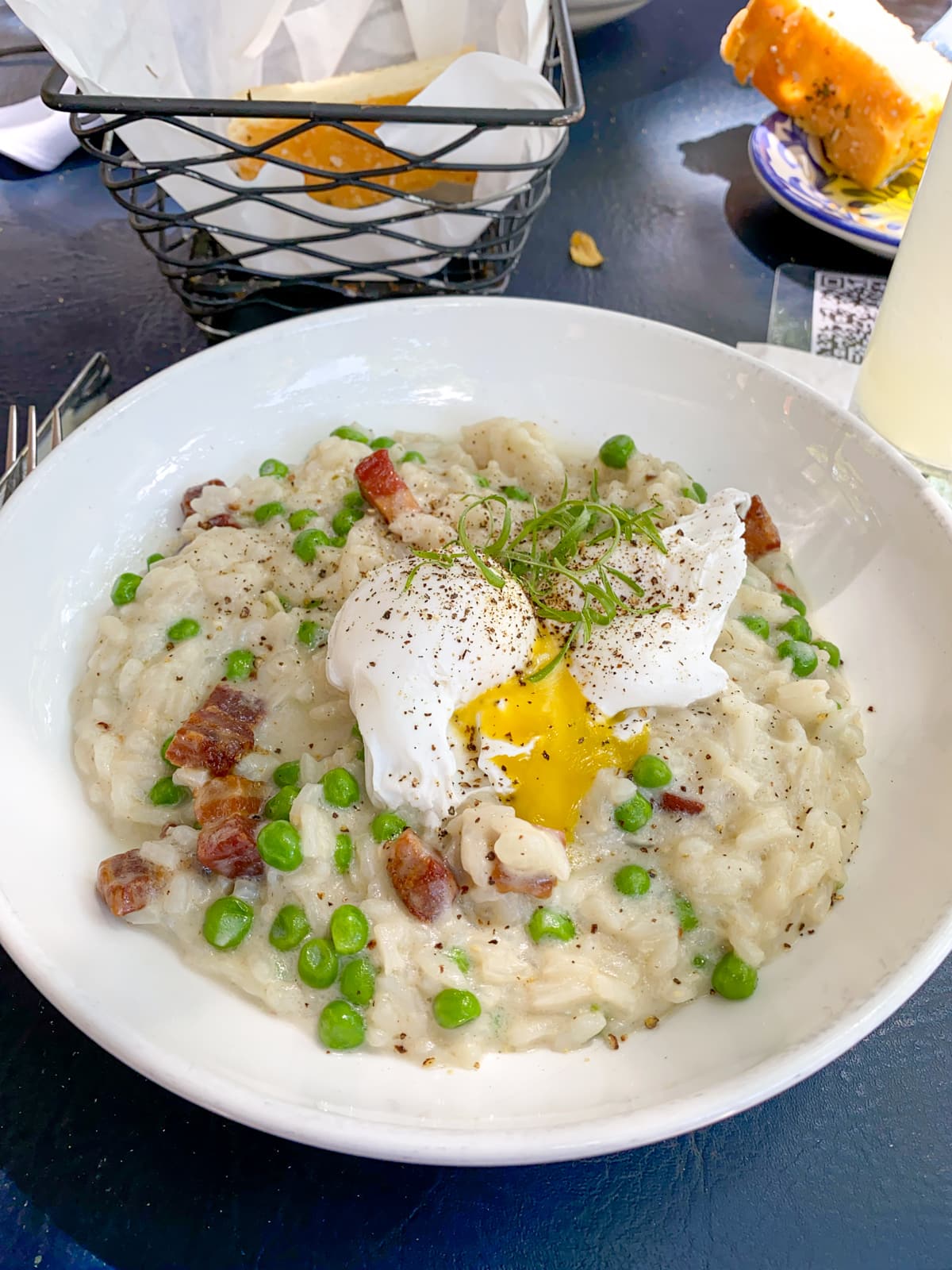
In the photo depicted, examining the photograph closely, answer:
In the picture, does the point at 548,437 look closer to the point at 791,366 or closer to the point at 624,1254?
the point at 791,366

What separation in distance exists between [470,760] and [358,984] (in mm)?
716

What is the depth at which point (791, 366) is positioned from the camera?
469 cm

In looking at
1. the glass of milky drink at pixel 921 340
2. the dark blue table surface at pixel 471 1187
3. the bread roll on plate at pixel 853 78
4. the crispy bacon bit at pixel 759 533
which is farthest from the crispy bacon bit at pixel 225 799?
the bread roll on plate at pixel 853 78

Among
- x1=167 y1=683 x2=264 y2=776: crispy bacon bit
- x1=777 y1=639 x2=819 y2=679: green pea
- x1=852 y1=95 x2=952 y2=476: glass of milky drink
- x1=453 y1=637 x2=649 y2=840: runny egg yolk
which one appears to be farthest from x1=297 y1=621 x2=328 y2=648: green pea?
x1=852 y1=95 x2=952 y2=476: glass of milky drink

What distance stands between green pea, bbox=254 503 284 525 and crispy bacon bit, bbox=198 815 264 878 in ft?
4.27

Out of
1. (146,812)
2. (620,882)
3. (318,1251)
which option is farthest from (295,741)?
A: (318,1251)

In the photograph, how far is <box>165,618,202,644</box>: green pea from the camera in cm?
328

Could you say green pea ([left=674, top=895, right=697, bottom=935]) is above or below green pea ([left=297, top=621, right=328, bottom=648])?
below

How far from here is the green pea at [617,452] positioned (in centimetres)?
386

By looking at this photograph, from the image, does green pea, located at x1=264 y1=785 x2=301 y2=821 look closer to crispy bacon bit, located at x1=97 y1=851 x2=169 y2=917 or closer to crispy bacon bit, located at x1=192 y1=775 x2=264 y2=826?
crispy bacon bit, located at x1=192 y1=775 x2=264 y2=826

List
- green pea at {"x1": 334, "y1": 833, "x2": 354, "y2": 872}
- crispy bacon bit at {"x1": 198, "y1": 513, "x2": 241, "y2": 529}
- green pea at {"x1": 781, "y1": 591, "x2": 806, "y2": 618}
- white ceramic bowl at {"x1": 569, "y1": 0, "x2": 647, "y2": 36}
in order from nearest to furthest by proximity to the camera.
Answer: green pea at {"x1": 334, "y1": 833, "x2": 354, "y2": 872}, green pea at {"x1": 781, "y1": 591, "x2": 806, "y2": 618}, crispy bacon bit at {"x1": 198, "y1": 513, "x2": 241, "y2": 529}, white ceramic bowl at {"x1": 569, "y1": 0, "x2": 647, "y2": 36}

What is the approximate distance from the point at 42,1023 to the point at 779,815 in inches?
85.9

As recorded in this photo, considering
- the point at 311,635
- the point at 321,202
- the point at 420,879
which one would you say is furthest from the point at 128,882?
the point at 321,202

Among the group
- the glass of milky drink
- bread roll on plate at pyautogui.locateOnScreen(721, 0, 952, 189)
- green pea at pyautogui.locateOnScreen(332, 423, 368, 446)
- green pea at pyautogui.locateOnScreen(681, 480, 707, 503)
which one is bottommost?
green pea at pyautogui.locateOnScreen(332, 423, 368, 446)
